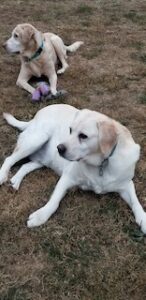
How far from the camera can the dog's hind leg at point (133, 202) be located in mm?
3628

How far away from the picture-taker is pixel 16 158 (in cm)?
412

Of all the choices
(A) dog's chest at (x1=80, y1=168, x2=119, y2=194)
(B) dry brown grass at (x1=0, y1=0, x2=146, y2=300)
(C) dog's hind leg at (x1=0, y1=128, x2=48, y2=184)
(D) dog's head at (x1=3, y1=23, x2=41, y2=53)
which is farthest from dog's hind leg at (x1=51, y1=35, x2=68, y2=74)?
(A) dog's chest at (x1=80, y1=168, x2=119, y2=194)

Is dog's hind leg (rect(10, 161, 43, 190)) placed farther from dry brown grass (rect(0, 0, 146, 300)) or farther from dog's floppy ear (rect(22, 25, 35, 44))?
dog's floppy ear (rect(22, 25, 35, 44))

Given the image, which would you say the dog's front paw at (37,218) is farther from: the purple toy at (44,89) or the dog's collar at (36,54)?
the dog's collar at (36,54)

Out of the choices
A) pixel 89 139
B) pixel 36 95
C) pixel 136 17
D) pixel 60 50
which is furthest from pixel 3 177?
pixel 136 17

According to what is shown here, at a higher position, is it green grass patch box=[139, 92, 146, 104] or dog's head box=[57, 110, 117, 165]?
dog's head box=[57, 110, 117, 165]

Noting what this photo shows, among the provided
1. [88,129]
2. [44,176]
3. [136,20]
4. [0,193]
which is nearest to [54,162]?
[44,176]

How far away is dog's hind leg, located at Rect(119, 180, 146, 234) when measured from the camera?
363 cm

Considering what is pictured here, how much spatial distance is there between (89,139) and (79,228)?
616 mm

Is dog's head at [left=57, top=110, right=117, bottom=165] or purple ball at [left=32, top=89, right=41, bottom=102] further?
purple ball at [left=32, top=89, right=41, bottom=102]

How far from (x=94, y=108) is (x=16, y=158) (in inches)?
55.7

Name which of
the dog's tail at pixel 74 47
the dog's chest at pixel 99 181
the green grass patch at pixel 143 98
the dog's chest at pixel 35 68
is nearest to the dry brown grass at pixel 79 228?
the green grass patch at pixel 143 98

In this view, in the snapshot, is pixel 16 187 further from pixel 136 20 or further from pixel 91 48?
pixel 136 20

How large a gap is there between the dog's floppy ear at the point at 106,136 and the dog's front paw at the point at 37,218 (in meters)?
0.59
